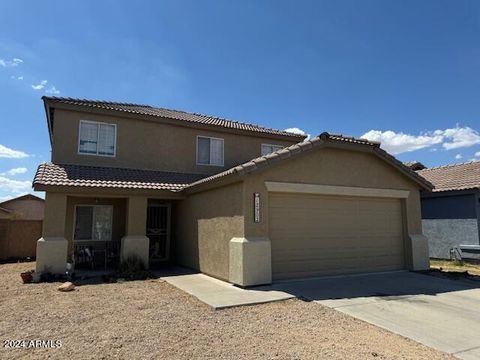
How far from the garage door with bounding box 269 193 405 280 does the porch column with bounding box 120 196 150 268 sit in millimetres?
5362

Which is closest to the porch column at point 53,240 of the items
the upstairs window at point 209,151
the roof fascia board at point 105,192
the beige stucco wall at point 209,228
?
the roof fascia board at point 105,192

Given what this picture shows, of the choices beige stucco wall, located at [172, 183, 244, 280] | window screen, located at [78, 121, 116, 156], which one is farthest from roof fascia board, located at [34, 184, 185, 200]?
window screen, located at [78, 121, 116, 156]

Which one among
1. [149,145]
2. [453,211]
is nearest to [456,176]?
[453,211]

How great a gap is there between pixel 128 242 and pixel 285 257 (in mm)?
5928

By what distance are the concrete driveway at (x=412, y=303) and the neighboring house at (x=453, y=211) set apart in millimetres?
7016

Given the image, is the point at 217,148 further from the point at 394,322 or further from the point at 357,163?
the point at 394,322

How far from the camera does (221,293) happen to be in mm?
9664

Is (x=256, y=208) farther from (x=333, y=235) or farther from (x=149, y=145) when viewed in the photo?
(x=149, y=145)

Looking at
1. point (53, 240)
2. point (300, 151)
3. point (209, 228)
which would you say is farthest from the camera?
point (209, 228)

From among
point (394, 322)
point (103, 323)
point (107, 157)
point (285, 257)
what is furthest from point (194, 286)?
point (107, 157)

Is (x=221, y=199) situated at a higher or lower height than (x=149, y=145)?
lower

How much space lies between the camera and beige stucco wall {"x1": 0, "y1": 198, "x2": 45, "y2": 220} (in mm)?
33250

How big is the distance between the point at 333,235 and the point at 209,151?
793 cm

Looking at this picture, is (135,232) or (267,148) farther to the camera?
(267,148)
